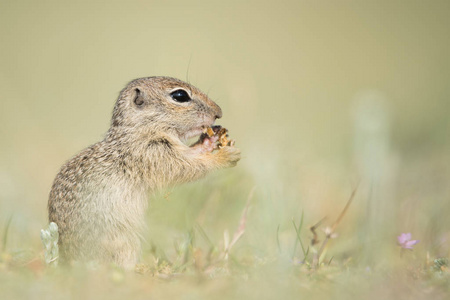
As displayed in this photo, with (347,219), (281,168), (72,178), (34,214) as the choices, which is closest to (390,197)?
Answer: (347,219)

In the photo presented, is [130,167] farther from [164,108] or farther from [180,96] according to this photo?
[180,96]

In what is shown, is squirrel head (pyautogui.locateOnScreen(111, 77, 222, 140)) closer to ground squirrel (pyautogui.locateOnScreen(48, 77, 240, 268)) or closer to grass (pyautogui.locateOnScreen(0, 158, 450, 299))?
ground squirrel (pyautogui.locateOnScreen(48, 77, 240, 268))

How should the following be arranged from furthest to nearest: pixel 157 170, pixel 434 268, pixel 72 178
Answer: pixel 157 170, pixel 72 178, pixel 434 268

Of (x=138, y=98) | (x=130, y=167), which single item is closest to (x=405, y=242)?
(x=130, y=167)

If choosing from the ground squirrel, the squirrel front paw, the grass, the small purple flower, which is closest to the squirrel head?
the ground squirrel

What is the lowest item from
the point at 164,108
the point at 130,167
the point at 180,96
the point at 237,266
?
the point at 237,266

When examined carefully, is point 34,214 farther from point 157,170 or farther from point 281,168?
point 281,168

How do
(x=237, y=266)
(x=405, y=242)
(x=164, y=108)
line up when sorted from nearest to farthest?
(x=237, y=266) → (x=405, y=242) → (x=164, y=108)
